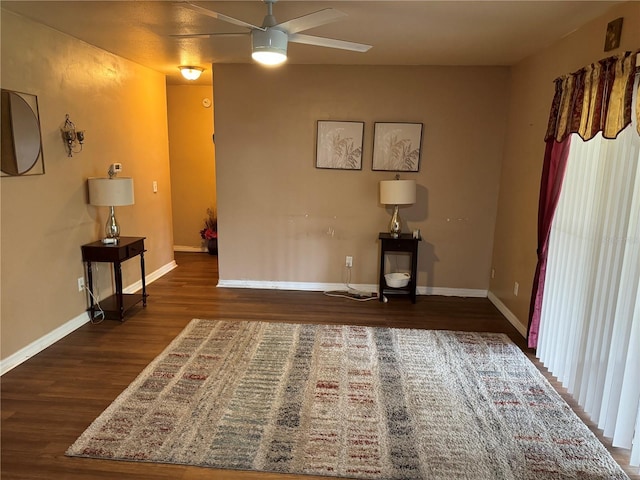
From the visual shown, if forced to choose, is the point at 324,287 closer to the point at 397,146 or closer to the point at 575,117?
the point at 397,146

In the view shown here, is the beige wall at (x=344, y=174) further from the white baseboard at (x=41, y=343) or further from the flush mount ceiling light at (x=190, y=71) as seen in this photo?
the white baseboard at (x=41, y=343)

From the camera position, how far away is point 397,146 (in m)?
4.81

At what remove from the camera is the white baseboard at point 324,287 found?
5.06m

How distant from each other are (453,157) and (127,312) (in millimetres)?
3824

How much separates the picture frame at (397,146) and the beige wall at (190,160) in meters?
3.04

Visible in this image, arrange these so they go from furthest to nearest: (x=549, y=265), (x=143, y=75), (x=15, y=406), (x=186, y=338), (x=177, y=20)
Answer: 1. (x=143, y=75)
2. (x=186, y=338)
3. (x=549, y=265)
4. (x=177, y=20)
5. (x=15, y=406)

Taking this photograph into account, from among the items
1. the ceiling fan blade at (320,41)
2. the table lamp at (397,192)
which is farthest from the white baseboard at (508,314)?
the ceiling fan blade at (320,41)

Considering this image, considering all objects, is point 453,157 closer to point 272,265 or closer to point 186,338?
point 272,265

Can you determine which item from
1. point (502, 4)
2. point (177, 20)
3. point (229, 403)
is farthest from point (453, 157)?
point (229, 403)

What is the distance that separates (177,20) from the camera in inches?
124

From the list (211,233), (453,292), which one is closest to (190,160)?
(211,233)

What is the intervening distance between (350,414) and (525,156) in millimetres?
2959

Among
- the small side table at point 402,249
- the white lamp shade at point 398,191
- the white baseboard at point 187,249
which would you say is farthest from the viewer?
the white baseboard at point 187,249

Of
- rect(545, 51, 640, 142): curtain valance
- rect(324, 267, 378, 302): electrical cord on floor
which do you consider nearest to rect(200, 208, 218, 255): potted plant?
rect(324, 267, 378, 302): electrical cord on floor
